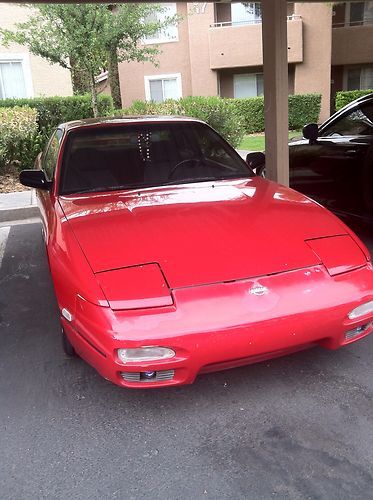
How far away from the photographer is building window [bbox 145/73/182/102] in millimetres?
19609

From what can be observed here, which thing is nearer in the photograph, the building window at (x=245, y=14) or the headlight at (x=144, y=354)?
the headlight at (x=144, y=354)

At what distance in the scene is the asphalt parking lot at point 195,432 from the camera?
6.98ft

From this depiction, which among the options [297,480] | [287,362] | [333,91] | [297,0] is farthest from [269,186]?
[333,91]

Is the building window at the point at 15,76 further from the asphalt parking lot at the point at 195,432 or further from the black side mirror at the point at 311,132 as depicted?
the asphalt parking lot at the point at 195,432

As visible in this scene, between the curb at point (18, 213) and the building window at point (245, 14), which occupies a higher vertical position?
the building window at point (245, 14)

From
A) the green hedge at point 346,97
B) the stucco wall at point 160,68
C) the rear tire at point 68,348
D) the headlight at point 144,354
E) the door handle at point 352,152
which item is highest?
the stucco wall at point 160,68

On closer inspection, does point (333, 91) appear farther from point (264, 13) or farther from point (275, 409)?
point (275, 409)

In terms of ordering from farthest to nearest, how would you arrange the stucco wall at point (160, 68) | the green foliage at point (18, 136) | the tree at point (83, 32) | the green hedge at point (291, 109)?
the stucco wall at point (160, 68) → the green hedge at point (291, 109) → the tree at point (83, 32) → the green foliage at point (18, 136)

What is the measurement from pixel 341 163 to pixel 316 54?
1571 centimetres

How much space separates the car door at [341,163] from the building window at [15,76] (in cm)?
1088

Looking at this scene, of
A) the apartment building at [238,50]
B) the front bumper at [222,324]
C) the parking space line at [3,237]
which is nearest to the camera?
the front bumper at [222,324]

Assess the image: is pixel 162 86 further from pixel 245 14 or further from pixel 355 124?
pixel 355 124

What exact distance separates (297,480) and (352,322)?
2.84 feet

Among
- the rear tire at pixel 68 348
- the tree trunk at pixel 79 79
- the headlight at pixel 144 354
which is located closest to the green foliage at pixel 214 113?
the tree trunk at pixel 79 79
